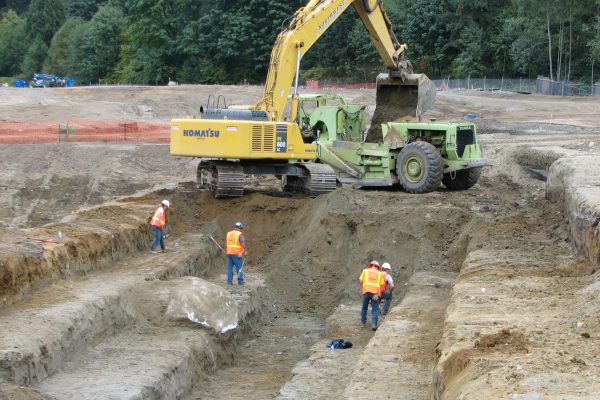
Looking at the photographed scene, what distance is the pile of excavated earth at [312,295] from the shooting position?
450 inches

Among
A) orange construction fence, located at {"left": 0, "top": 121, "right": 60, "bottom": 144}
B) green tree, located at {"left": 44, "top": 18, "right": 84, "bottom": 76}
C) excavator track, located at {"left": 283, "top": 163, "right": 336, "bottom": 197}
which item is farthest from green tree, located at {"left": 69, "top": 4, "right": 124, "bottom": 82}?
excavator track, located at {"left": 283, "top": 163, "right": 336, "bottom": 197}

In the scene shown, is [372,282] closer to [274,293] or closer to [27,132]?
[274,293]

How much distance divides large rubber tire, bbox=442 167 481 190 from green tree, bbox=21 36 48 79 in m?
84.4

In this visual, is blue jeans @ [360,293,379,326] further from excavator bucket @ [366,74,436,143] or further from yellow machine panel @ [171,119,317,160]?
excavator bucket @ [366,74,436,143]

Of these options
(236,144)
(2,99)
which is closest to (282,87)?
(236,144)

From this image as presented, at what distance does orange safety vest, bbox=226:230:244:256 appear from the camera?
61.6ft

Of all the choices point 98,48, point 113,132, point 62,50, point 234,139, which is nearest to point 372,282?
point 234,139

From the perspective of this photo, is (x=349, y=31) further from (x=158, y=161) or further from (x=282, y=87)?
(x=282, y=87)

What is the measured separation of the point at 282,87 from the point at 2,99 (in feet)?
94.4

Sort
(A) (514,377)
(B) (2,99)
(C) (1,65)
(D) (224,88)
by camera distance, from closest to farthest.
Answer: (A) (514,377) < (B) (2,99) < (D) (224,88) < (C) (1,65)

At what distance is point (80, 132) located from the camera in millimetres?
37938

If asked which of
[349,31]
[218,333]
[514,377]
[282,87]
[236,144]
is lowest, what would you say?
[218,333]

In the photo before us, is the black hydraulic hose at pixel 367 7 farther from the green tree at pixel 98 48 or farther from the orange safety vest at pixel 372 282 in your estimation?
the green tree at pixel 98 48

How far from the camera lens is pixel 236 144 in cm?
2253
